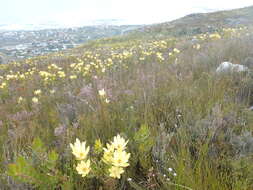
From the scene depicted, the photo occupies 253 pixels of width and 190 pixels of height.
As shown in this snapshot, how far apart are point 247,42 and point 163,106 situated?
4.11 m

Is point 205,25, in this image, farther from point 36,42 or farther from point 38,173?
point 36,42

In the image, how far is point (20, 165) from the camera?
1353 millimetres

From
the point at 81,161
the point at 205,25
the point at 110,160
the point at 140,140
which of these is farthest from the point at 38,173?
the point at 205,25

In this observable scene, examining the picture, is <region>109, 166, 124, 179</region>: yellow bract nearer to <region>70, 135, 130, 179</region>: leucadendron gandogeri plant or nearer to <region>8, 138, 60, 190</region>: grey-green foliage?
<region>70, 135, 130, 179</region>: leucadendron gandogeri plant

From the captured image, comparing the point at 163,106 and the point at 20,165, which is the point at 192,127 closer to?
the point at 163,106

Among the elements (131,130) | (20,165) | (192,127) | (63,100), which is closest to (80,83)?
(63,100)

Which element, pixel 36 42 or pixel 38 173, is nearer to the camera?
pixel 38 173

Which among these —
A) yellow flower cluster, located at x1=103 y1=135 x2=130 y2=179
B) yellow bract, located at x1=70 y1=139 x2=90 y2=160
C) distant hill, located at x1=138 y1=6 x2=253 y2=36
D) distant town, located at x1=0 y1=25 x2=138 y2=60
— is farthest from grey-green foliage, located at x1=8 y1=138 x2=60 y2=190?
distant town, located at x1=0 y1=25 x2=138 y2=60

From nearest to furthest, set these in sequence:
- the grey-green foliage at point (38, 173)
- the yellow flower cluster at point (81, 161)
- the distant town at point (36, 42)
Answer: the grey-green foliage at point (38, 173)
the yellow flower cluster at point (81, 161)
the distant town at point (36, 42)

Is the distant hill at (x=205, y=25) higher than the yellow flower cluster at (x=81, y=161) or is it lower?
higher

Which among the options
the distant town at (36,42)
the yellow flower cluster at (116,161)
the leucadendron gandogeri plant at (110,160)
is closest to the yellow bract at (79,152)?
the leucadendron gandogeri plant at (110,160)

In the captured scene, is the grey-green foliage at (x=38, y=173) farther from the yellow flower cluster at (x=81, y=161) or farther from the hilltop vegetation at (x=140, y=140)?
the yellow flower cluster at (x=81, y=161)

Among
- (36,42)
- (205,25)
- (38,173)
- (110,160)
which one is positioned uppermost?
(205,25)

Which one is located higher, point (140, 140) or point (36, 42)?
point (140, 140)
